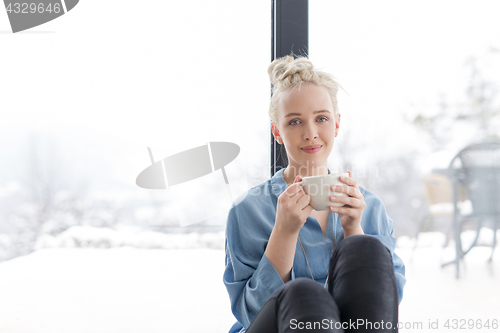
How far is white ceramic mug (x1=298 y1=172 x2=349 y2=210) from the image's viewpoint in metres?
0.74

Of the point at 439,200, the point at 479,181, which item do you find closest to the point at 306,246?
the point at 439,200

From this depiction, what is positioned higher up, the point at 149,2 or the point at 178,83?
the point at 149,2

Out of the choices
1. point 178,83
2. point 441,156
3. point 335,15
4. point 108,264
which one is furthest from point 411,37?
point 108,264

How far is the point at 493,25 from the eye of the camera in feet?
4.63

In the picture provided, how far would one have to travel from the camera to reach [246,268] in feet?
2.84

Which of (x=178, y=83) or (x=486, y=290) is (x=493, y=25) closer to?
(x=486, y=290)

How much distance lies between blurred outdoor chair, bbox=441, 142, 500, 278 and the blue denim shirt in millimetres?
585

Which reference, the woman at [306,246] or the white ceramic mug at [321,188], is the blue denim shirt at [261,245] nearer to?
the woman at [306,246]

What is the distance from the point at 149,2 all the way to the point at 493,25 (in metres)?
1.35

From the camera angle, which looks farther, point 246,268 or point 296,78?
point 296,78

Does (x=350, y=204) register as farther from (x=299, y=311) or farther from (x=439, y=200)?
(x=439, y=200)

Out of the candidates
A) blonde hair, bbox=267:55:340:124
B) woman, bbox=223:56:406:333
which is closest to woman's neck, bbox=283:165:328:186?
woman, bbox=223:56:406:333

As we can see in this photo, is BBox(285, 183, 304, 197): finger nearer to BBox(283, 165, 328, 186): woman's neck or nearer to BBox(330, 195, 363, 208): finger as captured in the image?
BBox(330, 195, 363, 208): finger

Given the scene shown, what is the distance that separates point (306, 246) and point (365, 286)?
0.86 feet
